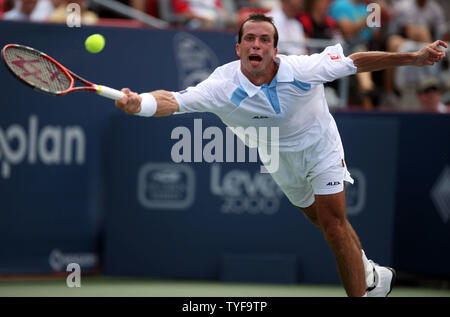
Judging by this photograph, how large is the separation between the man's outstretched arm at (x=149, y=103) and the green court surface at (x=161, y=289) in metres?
2.85

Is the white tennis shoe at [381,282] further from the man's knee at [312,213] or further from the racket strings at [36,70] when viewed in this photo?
the racket strings at [36,70]

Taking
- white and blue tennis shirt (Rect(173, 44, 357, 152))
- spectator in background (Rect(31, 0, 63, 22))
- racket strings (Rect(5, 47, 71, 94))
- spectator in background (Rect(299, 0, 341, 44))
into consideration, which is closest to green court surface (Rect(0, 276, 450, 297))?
white and blue tennis shirt (Rect(173, 44, 357, 152))

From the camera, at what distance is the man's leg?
640 centimetres

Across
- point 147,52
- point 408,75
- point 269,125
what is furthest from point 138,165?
point 408,75

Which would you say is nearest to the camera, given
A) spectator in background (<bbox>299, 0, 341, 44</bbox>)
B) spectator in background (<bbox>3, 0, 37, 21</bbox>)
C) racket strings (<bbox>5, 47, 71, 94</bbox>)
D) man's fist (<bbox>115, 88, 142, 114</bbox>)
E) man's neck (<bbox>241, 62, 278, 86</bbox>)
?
man's fist (<bbox>115, 88, 142, 114</bbox>)

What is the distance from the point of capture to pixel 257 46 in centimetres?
612

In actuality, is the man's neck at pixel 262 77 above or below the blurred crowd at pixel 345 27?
below

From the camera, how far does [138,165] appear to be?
923 cm

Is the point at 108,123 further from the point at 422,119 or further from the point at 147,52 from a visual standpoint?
the point at 422,119

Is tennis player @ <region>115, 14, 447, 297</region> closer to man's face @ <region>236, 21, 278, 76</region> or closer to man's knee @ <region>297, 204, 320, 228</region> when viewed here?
man's face @ <region>236, 21, 278, 76</region>

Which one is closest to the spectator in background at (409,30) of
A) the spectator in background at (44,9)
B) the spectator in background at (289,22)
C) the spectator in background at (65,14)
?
the spectator in background at (289,22)

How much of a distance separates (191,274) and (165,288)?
558 mm

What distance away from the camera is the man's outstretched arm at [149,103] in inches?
218

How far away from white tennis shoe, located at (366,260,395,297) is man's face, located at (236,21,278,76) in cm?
200
